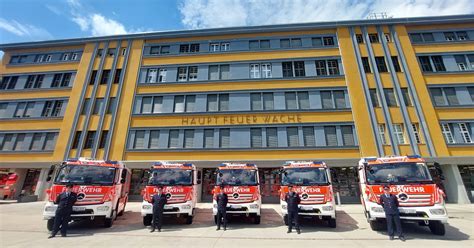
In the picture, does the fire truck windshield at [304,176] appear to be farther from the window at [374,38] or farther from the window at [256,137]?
the window at [374,38]

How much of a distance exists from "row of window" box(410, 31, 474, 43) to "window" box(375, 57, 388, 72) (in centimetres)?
431

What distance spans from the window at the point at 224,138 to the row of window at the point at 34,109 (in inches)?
666

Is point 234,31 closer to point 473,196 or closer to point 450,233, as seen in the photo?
point 450,233

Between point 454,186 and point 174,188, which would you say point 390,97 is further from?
point 174,188

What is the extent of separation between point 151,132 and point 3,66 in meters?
21.1

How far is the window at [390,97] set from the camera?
20.5 metres

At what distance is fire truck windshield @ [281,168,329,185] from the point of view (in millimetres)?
10109

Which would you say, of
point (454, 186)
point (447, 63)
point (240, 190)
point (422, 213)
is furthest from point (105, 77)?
point (447, 63)

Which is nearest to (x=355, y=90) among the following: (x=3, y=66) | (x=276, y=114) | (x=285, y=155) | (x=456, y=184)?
(x=276, y=114)

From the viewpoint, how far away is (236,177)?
11.0 metres

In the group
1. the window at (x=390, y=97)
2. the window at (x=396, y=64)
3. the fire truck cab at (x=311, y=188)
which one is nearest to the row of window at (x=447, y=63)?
the window at (x=396, y=64)

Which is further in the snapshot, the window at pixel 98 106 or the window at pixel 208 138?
the window at pixel 98 106

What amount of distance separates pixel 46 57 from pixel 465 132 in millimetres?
43786

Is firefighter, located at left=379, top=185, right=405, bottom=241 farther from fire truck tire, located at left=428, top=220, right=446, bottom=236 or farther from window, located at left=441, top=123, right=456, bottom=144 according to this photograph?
window, located at left=441, top=123, right=456, bottom=144
